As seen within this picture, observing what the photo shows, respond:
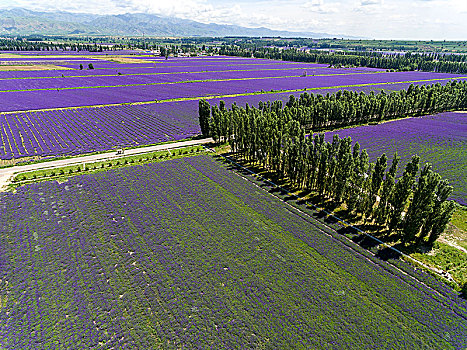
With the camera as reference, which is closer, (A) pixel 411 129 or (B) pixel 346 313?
(B) pixel 346 313

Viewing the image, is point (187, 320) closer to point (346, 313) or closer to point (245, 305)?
point (245, 305)

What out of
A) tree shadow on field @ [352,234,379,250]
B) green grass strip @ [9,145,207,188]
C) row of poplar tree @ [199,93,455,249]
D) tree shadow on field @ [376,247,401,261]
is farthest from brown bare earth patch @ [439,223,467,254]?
green grass strip @ [9,145,207,188]

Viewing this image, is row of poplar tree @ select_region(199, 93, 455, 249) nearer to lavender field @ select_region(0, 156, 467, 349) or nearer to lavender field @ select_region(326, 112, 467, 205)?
lavender field @ select_region(0, 156, 467, 349)

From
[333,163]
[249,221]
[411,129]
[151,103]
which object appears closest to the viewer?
[249,221]

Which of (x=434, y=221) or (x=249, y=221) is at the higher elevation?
(x=434, y=221)

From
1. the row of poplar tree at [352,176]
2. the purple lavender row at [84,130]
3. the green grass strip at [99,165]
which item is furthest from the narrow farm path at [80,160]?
the row of poplar tree at [352,176]

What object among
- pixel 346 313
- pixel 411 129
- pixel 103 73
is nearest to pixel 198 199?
pixel 346 313

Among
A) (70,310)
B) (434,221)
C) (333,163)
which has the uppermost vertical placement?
(333,163)

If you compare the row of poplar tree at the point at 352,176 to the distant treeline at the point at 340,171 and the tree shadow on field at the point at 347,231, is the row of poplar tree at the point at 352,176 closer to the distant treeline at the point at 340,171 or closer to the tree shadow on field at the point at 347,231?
the distant treeline at the point at 340,171
